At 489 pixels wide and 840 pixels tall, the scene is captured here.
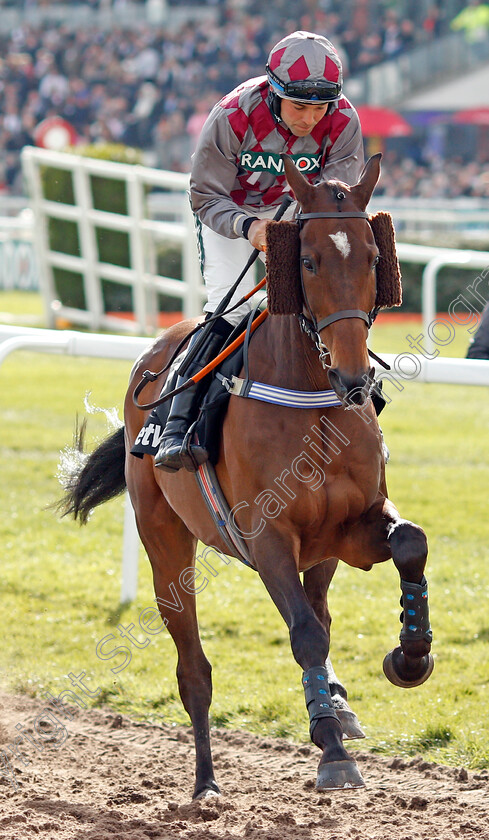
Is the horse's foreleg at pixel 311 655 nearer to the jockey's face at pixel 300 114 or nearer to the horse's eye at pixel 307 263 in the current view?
the horse's eye at pixel 307 263

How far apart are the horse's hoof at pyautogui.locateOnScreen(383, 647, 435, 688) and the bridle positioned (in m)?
0.89

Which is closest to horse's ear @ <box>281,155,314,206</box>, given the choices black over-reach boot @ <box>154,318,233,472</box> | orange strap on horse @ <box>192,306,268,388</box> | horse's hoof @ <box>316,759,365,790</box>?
orange strap on horse @ <box>192,306,268,388</box>

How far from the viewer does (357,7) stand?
30.2 m

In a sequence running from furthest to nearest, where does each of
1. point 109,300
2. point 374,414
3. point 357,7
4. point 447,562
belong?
point 357,7
point 109,300
point 447,562
point 374,414

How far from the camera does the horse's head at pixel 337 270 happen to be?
9.79 feet

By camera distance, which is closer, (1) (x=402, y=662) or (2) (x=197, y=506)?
(1) (x=402, y=662)

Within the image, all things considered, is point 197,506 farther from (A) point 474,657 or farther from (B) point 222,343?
(A) point 474,657

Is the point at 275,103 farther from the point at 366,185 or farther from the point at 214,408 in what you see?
the point at 214,408

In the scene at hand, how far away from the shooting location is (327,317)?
3.04 m

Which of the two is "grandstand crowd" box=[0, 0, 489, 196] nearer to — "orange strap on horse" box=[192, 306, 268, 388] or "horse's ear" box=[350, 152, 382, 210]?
"orange strap on horse" box=[192, 306, 268, 388]

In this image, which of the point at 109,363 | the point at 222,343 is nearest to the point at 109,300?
the point at 109,363

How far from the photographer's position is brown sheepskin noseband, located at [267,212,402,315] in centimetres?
313

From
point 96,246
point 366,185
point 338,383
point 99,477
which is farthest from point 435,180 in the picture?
point 338,383

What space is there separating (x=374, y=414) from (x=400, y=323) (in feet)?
38.7
